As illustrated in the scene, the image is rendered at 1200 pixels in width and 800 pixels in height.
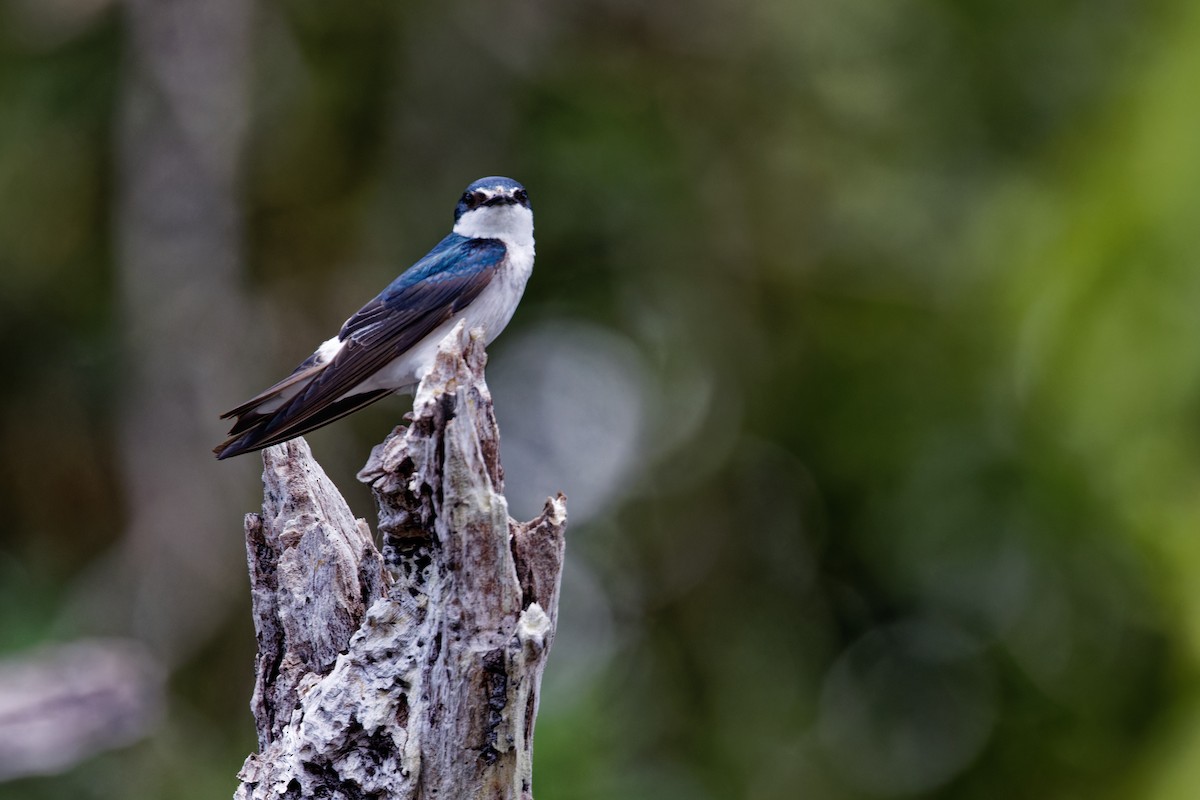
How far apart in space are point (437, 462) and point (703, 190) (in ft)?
20.0

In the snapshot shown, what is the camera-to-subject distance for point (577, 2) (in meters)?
8.80

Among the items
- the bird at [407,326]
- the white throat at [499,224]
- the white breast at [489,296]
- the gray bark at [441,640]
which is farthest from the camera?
the white throat at [499,224]

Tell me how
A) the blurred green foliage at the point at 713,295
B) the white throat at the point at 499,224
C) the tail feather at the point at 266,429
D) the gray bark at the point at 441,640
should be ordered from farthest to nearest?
the blurred green foliage at the point at 713,295
the white throat at the point at 499,224
the tail feather at the point at 266,429
the gray bark at the point at 441,640

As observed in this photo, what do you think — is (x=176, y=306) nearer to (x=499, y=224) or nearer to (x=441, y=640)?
(x=499, y=224)

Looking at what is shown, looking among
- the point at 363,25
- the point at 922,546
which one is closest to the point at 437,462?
the point at 922,546

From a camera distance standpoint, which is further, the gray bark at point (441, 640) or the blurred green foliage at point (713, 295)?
the blurred green foliage at point (713, 295)

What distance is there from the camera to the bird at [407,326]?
3641 millimetres

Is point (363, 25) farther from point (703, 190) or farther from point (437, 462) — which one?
point (437, 462)

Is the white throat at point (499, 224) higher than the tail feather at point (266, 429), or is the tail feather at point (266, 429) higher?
the white throat at point (499, 224)

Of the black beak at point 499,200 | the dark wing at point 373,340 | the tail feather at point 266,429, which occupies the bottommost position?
the tail feather at point 266,429

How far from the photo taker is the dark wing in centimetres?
356

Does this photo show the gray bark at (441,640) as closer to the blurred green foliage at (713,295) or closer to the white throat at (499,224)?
the white throat at (499,224)

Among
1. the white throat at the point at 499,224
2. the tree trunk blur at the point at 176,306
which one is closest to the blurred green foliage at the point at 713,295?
the tree trunk blur at the point at 176,306

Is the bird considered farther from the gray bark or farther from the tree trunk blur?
the tree trunk blur
